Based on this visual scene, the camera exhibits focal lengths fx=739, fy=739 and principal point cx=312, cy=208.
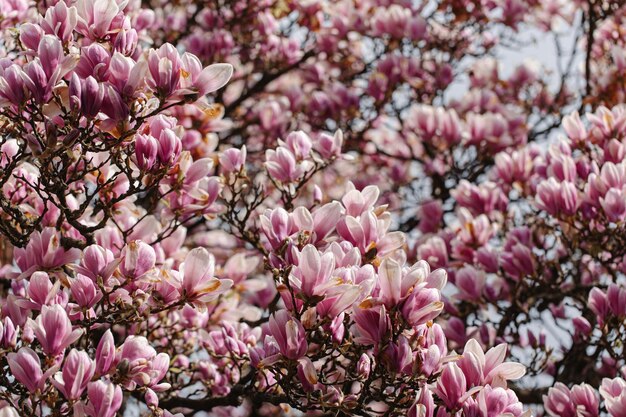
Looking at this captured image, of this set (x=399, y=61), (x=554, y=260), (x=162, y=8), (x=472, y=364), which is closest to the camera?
(x=472, y=364)

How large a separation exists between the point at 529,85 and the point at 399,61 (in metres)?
1.67

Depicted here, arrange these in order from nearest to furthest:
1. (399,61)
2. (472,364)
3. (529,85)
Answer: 1. (472,364)
2. (399,61)
3. (529,85)

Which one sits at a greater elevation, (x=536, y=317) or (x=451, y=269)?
(x=451, y=269)

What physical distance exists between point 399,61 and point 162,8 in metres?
2.02

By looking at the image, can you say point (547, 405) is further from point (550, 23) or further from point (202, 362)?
point (550, 23)

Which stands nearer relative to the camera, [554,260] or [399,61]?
[554,260]

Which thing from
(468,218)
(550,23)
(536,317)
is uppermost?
(550,23)

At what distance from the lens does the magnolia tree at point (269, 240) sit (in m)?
2.46

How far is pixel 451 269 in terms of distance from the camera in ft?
13.7

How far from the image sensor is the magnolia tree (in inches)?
96.8

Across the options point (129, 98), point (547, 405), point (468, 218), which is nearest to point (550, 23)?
point (468, 218)

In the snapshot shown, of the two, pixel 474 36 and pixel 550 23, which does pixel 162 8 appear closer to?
pixel 474 36

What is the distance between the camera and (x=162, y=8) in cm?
612

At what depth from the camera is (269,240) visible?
2.72m
